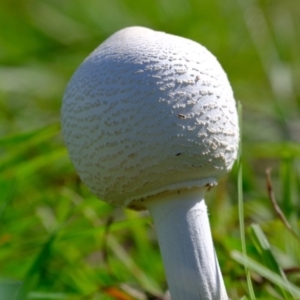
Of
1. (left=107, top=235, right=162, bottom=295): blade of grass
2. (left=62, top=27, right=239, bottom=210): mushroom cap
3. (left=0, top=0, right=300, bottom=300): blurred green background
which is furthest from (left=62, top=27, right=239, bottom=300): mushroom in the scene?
(left=107, top=235, right=162, bottom=295): blade of grass

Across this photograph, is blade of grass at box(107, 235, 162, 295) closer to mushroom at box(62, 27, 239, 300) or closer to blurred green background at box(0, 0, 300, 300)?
blurred green background at box(0, 0, 300, 300)

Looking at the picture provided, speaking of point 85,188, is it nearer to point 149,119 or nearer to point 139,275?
point 139,275

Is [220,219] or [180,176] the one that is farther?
[220,219]

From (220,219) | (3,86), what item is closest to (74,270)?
(220,219)

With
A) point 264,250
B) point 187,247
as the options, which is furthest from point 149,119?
point 264,250

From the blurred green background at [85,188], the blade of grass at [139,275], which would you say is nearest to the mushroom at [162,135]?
the blurred green background at [85,188]

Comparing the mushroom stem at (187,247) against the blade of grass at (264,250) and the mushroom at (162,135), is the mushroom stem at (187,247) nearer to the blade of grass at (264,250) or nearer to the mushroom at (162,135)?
the mushroom at (162,135)

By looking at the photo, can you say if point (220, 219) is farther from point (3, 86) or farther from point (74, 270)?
point (3, 86)
